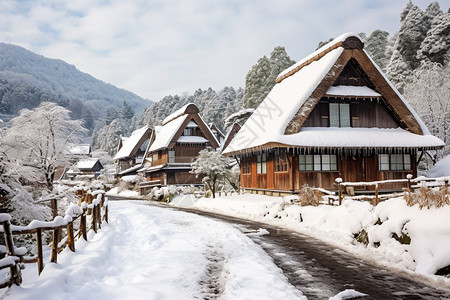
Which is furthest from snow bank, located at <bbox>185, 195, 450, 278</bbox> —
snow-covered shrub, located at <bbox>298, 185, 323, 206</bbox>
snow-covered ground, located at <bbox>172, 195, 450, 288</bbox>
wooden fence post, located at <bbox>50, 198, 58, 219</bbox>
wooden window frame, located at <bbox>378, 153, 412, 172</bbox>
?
wooden window frame, located at <bbox>378, 153, 412, 172</bbox>

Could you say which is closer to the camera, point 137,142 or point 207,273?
point 207,273

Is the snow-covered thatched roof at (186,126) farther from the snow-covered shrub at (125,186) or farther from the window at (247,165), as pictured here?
the window at (247,165)

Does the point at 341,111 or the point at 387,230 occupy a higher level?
the point at 341,111

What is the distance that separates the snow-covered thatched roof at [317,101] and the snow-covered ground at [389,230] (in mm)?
6497

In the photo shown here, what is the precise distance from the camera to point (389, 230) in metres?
8.46

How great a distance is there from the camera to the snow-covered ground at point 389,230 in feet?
22.8

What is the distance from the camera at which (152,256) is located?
830 cm

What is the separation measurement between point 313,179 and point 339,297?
1513 cm

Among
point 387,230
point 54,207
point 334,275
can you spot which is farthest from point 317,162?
point 54,207

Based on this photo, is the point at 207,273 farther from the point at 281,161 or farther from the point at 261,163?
the point at 261,163

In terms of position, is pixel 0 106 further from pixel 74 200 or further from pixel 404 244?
pixel 404 244

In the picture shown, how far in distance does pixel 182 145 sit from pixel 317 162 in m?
25.7

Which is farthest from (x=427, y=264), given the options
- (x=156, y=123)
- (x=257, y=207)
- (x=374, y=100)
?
(x=156, y=123)

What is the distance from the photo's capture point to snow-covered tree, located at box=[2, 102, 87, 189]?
15.2 metres
